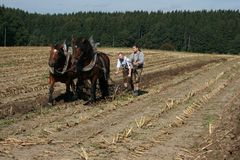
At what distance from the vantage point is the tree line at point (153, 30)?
11275 cm

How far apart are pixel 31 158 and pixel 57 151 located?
2.27ft

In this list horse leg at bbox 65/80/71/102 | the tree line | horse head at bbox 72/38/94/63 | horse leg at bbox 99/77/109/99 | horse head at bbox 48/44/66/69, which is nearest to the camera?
horse head at bbox 48/44/66/69

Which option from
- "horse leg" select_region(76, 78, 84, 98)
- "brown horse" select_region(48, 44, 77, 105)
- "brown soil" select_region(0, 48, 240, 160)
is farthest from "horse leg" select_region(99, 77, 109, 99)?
"brown horse" select_region(48, 44, 77, 105)

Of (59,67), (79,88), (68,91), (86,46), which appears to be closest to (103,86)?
(79,88)

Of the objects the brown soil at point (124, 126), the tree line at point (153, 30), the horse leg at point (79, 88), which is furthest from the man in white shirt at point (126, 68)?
the tree line at point (153, 30)

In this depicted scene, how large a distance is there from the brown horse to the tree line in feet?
282

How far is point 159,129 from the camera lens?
11.8 meters

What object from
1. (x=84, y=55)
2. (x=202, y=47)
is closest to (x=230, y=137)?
(x=84, y=55)

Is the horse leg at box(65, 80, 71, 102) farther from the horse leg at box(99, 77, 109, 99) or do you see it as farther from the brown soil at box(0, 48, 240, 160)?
the horse leg at box(99, 77, 109, 99)

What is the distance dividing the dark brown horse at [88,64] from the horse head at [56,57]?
18.1 inches

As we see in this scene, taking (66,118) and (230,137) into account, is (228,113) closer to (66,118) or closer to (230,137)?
(230,137)

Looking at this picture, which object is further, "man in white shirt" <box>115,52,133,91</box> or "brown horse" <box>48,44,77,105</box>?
"man in white shirt" <box>115,52,133,91</box>

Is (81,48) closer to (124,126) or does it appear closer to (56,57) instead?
(56,57)

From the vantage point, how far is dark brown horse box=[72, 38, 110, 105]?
15617 millimetres
